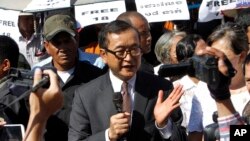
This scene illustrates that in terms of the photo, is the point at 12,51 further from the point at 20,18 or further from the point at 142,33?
the point at 20,18

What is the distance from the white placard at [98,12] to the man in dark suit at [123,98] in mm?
2287

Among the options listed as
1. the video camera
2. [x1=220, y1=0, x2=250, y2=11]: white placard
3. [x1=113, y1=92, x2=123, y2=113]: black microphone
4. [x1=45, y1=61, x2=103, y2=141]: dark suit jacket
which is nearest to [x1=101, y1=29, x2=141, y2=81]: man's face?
[x1=113, y1=92, x2=123, y2=113]: black microphone

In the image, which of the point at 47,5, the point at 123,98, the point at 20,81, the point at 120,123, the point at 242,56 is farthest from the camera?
the point at 47,5

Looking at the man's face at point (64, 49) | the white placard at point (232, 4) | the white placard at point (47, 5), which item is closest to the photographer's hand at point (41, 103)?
the man's face at point (64, 49)

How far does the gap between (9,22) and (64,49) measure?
2656 mm

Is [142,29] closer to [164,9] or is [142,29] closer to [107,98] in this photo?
[164,9]

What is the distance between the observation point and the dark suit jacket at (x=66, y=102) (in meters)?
4.74

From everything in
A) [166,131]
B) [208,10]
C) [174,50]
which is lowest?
[166,131]

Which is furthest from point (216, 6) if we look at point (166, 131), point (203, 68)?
point (203, 68)

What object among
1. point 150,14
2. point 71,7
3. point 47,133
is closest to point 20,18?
point 71,7

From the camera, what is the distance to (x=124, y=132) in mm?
3754

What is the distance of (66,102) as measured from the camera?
16.1 ft

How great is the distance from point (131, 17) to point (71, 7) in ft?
5.64

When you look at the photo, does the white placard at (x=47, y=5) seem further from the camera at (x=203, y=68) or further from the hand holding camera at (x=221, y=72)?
the hand holding camera at (x=221, y=72)
